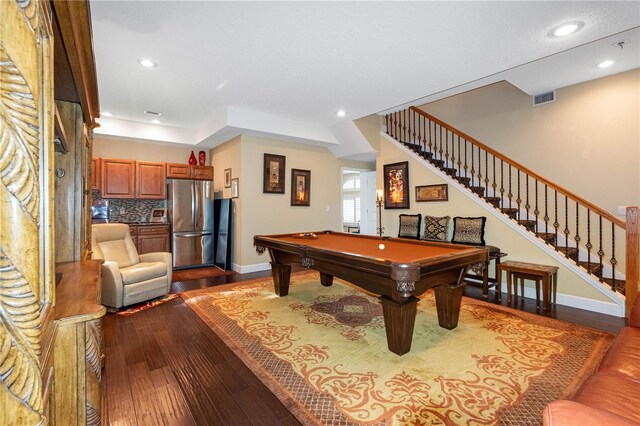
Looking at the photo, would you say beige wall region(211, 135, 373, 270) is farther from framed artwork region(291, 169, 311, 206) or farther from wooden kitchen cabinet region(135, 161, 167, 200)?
wooden kitchen cabinet region(135, 161, 167, 200)

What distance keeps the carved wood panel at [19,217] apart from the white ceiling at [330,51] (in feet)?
7.23

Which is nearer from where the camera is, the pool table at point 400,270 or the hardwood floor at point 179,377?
the hardwood floor at point 179,377

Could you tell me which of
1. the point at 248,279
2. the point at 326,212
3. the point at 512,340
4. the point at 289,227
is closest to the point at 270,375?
the point at 512,340

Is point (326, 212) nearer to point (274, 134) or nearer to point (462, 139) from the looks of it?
point (274, 134)

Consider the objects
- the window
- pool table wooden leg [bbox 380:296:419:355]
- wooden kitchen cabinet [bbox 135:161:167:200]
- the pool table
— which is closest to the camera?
the pool table

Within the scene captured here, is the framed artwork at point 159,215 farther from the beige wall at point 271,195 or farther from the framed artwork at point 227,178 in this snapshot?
the framed artwork at point 227,178

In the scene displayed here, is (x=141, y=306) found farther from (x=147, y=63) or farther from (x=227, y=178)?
(x=227, y=178)

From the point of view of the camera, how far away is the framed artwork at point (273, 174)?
18.8ft

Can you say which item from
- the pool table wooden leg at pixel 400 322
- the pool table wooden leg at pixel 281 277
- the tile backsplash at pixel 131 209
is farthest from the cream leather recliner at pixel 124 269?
the pool table wooden leg at pixel 400 322

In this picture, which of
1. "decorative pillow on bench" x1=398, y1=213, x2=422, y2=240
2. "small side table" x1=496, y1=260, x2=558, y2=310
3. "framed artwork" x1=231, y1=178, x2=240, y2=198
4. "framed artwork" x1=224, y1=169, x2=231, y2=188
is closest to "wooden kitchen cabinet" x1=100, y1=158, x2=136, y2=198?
"framed artwork" x1=224, y1=169, x2=231, y2=188

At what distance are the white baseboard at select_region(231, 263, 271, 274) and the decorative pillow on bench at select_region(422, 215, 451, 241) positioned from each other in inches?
121

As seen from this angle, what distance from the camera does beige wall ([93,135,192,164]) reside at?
5.77 meters

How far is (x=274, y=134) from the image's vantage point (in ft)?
18.0

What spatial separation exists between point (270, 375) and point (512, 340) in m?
2.15
